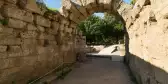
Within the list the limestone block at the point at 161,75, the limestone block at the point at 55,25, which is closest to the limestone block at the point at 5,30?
the limestone block at the point at 55,25

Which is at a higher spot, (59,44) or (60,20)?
(60,20)

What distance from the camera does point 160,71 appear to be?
255 centimetres

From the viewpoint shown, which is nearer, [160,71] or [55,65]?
[160,71]

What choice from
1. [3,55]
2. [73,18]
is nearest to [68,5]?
[73,18]

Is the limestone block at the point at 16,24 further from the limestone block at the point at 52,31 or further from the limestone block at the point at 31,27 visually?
the limestone block at the point at 52,31

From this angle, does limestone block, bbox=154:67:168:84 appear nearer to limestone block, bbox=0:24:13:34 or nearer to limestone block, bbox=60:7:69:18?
limestone block, bbox=0:24:13:34

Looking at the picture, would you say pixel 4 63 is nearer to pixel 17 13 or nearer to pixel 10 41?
pixel 10 41

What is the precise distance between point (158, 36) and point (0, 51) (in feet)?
10.5

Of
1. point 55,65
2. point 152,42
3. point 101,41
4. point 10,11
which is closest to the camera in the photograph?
point 152,42

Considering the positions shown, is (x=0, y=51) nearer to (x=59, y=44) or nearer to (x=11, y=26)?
(x=11, y=26)

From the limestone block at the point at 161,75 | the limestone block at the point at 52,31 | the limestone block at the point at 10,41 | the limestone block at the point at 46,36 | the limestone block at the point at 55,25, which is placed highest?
the limestone block at the point at 55,25

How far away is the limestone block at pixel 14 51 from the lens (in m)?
3.77

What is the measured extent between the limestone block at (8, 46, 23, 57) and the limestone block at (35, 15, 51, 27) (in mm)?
1146

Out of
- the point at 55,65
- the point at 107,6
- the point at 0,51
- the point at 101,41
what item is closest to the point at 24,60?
the point at 0,51
